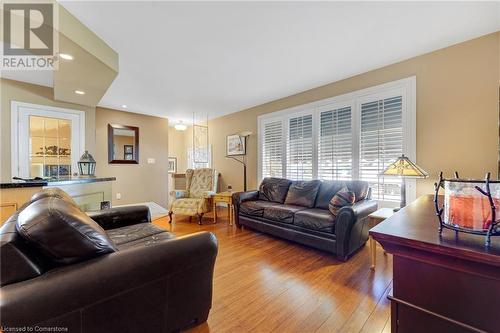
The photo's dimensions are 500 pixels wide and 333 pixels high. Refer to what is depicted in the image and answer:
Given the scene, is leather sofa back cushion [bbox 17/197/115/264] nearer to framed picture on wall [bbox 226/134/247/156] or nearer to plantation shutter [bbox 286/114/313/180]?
plantation shutter [bbox 286/114/313/180]

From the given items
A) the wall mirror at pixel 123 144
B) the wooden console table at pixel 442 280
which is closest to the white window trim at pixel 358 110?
the wooden console table at pixel 442 280

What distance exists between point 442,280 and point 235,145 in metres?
4.78

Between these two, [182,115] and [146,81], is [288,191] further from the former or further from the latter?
[182,115]

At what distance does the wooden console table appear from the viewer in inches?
23.6

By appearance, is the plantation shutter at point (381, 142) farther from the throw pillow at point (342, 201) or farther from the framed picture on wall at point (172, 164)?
the framed picture on wall at point (172, 164)

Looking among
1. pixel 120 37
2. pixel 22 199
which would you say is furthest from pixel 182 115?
pixel 22 199

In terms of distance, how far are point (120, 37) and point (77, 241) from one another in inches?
86.2

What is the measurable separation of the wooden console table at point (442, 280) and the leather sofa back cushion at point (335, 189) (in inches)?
90.1

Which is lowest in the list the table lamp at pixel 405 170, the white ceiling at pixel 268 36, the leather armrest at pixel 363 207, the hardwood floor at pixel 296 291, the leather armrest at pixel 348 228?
the hardwood floor at pixel 296 291

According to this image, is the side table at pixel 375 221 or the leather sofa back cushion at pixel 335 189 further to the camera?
the leather sofa back cushion at pixel 335 189

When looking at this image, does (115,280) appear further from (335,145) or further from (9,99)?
(9,99)

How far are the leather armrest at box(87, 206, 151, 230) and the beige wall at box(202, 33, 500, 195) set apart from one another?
3456 millimetres

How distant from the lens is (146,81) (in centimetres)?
339

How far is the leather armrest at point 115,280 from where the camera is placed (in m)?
0.85
